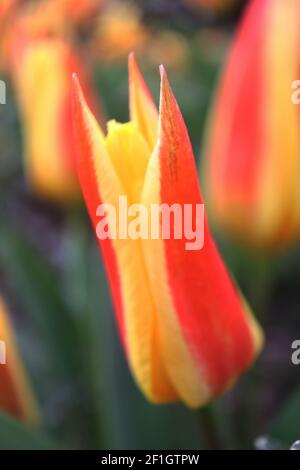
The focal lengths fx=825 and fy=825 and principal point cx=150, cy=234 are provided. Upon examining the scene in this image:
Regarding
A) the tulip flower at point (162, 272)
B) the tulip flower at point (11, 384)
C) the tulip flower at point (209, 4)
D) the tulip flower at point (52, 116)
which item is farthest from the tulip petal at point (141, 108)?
the tulip flower at point (209, 4)

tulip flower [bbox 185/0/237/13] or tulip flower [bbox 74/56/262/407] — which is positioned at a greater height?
tulip flower [bbox 185/0/237/13]

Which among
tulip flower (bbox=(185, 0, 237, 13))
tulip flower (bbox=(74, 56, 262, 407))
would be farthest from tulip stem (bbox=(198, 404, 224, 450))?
tulip flower (bbox=(185, 0, 237, 13))

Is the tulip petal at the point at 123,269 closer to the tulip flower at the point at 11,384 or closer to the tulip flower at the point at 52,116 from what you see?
the tulip flower at the point at 11,384

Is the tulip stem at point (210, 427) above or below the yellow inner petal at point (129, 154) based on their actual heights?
below

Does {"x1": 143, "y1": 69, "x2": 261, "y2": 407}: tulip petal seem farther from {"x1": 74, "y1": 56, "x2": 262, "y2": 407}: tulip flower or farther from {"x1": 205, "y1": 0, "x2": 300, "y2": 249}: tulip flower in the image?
{"x1": 205, "y1": 0, "x2": 300, "y2": 249}: tulip flower

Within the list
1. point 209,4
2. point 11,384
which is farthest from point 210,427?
point 209,4

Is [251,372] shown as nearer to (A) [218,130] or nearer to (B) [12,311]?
(A) [218,130]

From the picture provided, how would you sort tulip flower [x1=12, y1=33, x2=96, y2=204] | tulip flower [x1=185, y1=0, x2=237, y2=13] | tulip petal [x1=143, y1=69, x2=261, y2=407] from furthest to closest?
1. tulip flower [x1=185, y1=0, x2=237, y2=13]
2. tulip flower [x1=12, y1=33, x2=96, y2=204]
3. tulip petal [x1=143, y1=69, x2=261, y2=407]
